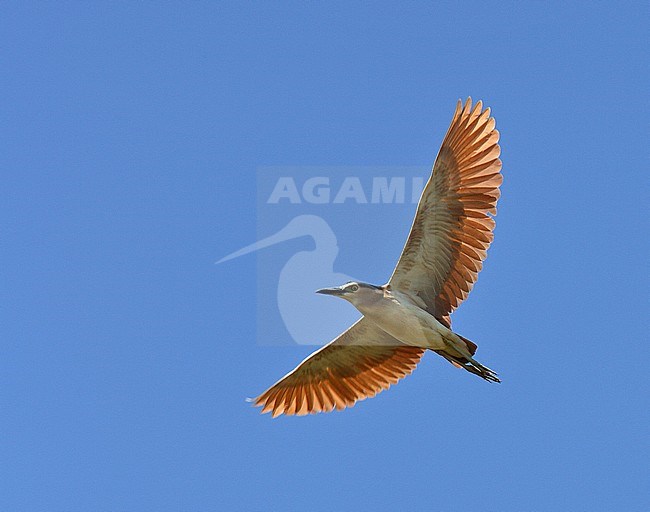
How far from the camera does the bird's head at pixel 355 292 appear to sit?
1434 centimetres

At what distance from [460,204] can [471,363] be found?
2129mm

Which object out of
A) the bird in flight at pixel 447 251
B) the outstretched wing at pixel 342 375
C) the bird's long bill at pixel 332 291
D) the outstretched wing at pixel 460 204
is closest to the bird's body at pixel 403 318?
the bird in flight at pixel 447 251

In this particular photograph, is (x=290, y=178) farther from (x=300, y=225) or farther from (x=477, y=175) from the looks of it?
(x=477, y=175)

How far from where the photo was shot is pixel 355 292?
14.3 metres

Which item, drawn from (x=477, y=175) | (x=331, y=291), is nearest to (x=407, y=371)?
(x=331, y=291)

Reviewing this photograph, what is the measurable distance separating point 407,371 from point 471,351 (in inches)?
69.2

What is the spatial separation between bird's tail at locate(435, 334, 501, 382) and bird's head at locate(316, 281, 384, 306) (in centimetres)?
128

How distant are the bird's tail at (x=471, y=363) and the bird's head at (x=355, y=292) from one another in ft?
4.20

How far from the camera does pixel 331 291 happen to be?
14398mm

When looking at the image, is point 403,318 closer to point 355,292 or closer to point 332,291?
point 355,292

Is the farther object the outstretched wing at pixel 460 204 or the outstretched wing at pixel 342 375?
the outstretched wing at pixel 342 375

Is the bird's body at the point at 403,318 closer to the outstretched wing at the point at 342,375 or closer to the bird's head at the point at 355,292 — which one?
the bird's head at the point at 355,292

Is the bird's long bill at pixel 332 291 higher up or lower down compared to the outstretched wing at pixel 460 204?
lower down

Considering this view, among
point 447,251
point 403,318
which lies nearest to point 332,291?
point 403,318
